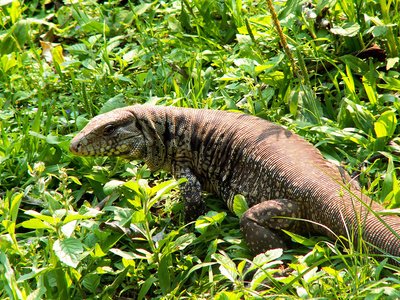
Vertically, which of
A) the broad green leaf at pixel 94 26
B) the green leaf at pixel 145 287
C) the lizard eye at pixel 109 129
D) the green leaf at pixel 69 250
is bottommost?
the green leaf at pixel 145 287

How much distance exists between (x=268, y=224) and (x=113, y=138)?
Answer: 178 centimetres

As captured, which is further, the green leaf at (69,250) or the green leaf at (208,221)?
the green leaf at (208,221)

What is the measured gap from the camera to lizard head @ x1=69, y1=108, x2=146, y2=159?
4480 millimetres

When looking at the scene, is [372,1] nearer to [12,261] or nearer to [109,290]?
[109,290]

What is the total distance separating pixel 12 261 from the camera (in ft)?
12.4

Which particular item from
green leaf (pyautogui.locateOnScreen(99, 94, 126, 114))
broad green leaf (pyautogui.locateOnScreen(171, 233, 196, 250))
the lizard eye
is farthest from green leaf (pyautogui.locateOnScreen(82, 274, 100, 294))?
green leaf (pyautogui.locateOnScreen(99, 94, 126, 114))

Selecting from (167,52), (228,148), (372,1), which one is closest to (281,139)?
(228,148)

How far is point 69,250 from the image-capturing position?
10.5ft

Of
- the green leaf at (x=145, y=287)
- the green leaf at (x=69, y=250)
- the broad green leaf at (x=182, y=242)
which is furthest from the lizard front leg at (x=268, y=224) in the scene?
the green leaf at (x=69, y=250)

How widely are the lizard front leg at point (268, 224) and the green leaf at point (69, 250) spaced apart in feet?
4.50

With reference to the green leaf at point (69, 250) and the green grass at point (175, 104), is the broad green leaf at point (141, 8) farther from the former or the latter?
the green leaf at point (69, 250)

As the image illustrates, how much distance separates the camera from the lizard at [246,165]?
3.65 meters

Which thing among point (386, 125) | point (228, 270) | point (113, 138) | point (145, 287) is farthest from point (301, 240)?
point (113, 138)

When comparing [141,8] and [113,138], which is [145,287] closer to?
[113,138]
